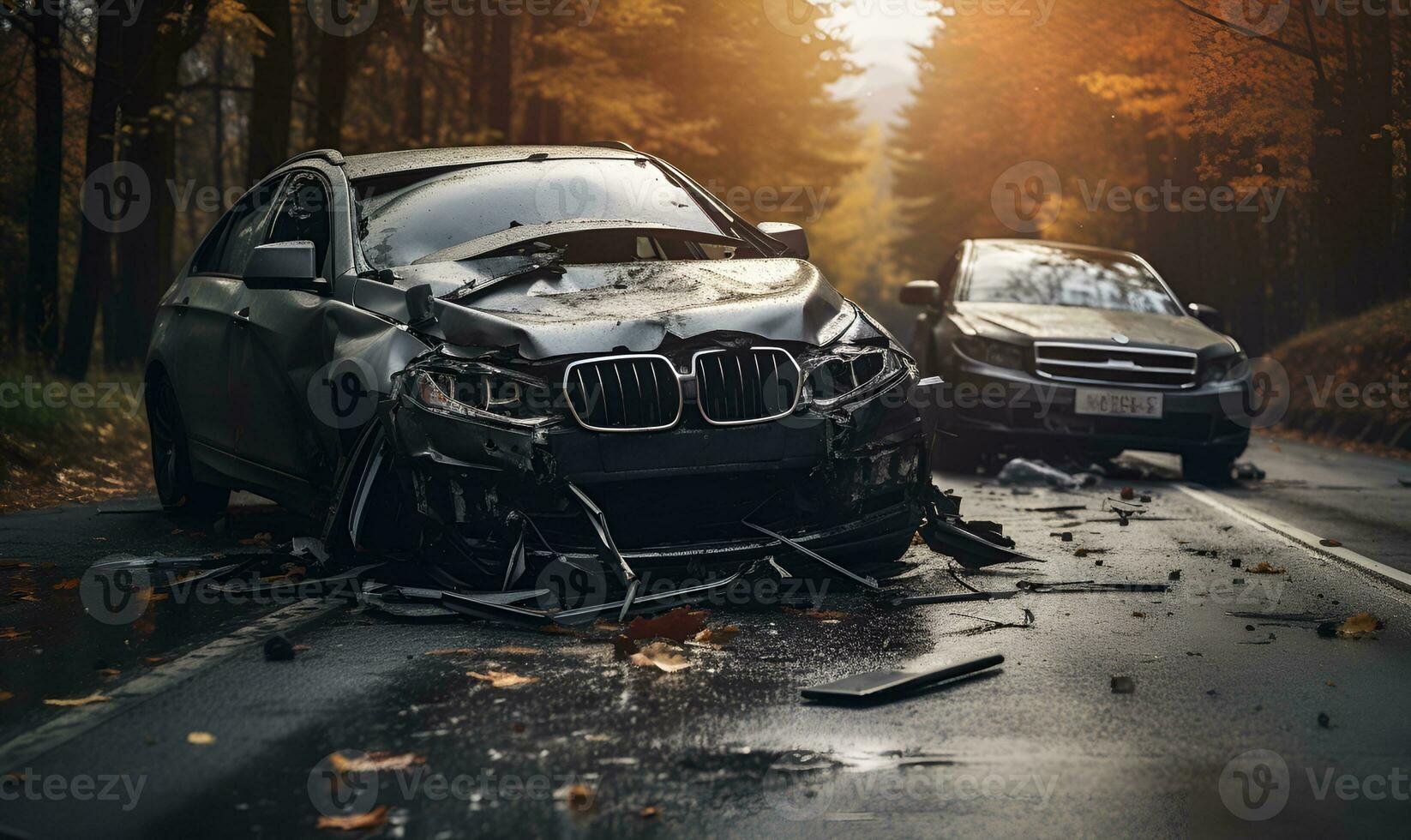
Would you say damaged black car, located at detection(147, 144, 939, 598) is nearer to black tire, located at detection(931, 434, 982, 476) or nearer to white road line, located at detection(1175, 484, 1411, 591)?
white road line, located at detection(1175, 484, 1411, 591)

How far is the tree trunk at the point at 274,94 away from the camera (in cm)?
1794

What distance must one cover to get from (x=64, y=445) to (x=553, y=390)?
7848 mm

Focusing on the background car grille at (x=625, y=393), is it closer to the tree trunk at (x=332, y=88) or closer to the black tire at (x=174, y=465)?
the black tire at (x=174, y=465)

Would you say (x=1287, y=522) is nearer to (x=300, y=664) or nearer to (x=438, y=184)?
(x=438, y=184)

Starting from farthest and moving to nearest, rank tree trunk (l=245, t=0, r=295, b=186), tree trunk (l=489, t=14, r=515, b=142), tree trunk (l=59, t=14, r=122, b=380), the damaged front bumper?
tree trunk (l=489, t=14, r=515, b=142) → tree trunk (l=245, t=0, r=295, b=186) → tree trunk (l=59, t=14, r=122, b=380) → the damaged front bumper

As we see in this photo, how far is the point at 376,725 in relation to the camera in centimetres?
415

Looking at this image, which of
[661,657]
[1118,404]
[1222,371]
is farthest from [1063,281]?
[661,657]

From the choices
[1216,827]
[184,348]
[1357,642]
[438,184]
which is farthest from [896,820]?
[184,348]

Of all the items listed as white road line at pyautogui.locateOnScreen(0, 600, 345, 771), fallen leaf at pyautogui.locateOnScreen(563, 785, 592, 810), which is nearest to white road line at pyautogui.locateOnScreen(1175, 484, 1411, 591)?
fallen leaf at pyautogui.locateOnScreen(563, 785, 592, 810)

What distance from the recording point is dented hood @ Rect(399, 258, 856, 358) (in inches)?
223

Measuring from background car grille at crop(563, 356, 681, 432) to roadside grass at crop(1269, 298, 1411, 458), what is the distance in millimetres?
13293

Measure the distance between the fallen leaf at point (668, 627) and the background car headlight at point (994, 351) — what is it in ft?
22.8

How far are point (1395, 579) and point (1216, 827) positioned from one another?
12.9ft

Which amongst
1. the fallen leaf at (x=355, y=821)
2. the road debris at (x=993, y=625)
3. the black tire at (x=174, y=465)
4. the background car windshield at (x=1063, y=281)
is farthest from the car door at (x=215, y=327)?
the background car windshield at (x=1063, y=281)
